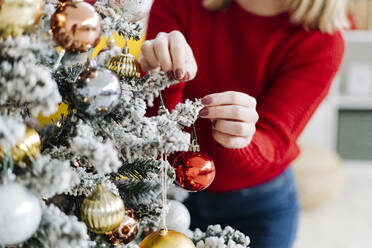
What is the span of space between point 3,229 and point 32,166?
6 cm

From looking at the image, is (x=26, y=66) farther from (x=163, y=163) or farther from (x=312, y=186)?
(x=312, y=186)

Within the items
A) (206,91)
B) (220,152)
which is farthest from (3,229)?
(206,91)

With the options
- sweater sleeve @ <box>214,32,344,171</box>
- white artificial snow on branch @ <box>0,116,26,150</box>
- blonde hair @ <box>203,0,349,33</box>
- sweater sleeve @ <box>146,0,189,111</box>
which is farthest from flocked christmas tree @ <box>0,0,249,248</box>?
blonde hair @ <box>203,0,349,33</box>

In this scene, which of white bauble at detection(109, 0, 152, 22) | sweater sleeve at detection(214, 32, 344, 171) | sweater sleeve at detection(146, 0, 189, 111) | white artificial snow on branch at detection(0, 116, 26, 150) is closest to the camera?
white artificial snow on branch at detection(0, 116, 26, 150)

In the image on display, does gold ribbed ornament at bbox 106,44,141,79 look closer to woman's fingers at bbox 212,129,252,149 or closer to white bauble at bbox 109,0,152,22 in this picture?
white bauble at bbox 109,0,152,22

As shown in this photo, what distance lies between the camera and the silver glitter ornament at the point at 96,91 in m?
0.37

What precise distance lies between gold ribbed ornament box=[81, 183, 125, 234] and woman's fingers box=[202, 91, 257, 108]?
0.17m

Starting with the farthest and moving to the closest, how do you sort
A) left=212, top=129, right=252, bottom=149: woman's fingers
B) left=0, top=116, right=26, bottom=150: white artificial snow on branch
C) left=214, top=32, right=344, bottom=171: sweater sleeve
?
left=214, top=32, right=344, bottom=171: sweater sleeve, left=212, top=129, right=252, bottom=149: woman's fingers, left=0, top=116, right=26, bottom=150: white artificial snow on branch

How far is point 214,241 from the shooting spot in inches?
19.3

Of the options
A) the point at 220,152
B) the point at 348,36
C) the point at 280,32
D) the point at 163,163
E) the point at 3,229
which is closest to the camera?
the point at 3,229

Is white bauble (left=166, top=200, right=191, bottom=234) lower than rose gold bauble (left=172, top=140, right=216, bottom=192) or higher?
lower

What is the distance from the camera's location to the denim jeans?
89 cm

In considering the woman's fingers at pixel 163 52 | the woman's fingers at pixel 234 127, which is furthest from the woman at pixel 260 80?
the woman's fingers at pixel 163 52

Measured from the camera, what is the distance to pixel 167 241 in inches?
18.1
